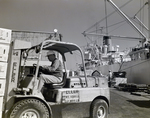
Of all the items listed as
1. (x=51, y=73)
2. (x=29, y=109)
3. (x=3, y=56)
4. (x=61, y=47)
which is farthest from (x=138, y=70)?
(x=3, y=56)

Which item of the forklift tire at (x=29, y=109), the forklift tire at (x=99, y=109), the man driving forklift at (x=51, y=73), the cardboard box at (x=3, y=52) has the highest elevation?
the cardboard box at (x=3, y=52)

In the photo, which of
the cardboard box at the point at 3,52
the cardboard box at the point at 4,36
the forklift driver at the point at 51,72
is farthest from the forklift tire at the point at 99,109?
the cardboard box at the point at 4,36

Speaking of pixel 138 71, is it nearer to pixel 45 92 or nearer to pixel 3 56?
pixel 45 92

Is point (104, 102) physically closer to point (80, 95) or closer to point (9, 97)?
point (80, 95)

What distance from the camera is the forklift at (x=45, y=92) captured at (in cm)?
233

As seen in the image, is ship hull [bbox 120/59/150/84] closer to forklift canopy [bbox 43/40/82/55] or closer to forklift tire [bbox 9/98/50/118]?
forklift canopy [bbox 43/40/82/55]

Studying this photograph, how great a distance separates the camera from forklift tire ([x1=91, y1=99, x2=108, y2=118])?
317cm

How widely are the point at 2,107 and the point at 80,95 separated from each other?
1.47 m

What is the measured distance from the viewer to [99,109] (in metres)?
3.27

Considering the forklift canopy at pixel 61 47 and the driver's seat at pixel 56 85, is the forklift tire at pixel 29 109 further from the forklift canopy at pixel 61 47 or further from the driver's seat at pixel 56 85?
the forklift canopy at pixel 61 47

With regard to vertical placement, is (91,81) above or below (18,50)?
below

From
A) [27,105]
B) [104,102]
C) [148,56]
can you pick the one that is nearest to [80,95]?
[104,102]

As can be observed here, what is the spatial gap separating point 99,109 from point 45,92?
1.32 metres

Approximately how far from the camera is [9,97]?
238 cm
